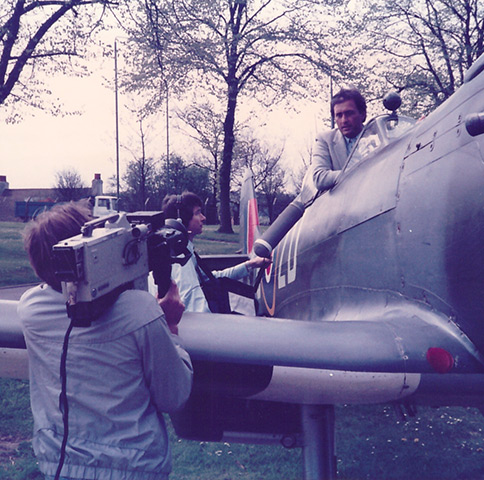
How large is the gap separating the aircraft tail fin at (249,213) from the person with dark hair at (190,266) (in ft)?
10.6

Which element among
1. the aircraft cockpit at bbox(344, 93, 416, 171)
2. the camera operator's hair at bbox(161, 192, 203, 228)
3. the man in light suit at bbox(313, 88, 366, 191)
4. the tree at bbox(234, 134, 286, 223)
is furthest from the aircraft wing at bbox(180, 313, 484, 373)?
the tree at bbox(234, 134, 286, 223)

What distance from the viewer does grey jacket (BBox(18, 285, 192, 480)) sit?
1.28m

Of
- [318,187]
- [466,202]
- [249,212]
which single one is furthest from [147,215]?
[249,212]

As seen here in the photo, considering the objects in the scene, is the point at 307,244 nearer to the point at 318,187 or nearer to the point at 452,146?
the point at 318,187

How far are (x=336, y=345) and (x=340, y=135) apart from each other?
6.21 ft

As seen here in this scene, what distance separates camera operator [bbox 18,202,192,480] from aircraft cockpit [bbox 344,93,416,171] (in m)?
1.87

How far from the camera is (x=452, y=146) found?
6.24 feet

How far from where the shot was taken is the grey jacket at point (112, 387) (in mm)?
1283

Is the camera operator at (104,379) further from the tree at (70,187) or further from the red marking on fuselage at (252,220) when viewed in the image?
the tree at (70,187)

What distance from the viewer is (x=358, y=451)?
11.0 ft

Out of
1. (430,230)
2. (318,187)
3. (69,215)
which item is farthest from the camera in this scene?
(318,187)

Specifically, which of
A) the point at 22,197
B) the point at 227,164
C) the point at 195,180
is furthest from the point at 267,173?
the point at 22,197

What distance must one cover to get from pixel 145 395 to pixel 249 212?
561 centimetres

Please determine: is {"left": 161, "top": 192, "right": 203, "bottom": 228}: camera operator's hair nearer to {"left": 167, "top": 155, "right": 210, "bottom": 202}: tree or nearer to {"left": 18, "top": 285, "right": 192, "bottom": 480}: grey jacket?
{"left": 18, "top": 285, "right": 192, "bottom": 480}: grey jacket
